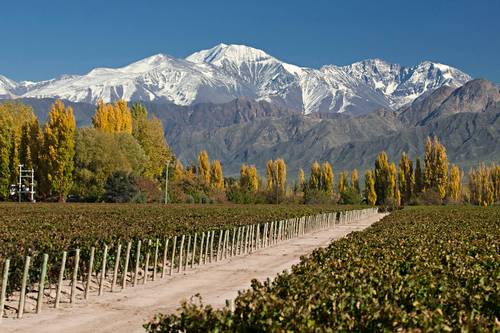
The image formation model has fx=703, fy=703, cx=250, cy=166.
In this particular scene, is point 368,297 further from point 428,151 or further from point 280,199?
point 428,151

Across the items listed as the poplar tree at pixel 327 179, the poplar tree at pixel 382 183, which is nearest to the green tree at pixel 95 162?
the poplar tree at pixel 382 183

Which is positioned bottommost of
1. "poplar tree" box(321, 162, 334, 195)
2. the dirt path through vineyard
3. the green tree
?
the dirt path through vineyard

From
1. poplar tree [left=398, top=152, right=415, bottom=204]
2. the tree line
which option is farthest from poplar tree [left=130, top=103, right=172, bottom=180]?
poplar tree [left=398, top=152, right=415, bottom=204]

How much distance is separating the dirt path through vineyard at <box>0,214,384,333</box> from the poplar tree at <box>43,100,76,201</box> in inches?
2176

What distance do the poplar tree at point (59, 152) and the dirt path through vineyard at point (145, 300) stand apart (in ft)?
181

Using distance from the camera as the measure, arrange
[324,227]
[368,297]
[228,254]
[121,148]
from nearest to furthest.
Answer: [368,297]
[228,254]
[324,227]
[121,148]

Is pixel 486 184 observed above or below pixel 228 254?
above

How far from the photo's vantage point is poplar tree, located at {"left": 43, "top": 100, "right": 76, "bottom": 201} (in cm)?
8269

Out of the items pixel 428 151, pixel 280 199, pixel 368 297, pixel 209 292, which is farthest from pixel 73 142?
pixel 428 151

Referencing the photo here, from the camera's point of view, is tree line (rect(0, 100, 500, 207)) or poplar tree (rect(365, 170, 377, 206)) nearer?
tree line (rect(0, 100, 500, 207))

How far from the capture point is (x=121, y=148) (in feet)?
298

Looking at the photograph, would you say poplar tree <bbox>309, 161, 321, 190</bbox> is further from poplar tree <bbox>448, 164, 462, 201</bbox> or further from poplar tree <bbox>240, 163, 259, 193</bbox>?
poplar tree <bbox>448, 164, 462, 201</bbox>

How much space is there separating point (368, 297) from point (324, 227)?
5649 centimetres

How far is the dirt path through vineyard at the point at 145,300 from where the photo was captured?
16.3 metres
